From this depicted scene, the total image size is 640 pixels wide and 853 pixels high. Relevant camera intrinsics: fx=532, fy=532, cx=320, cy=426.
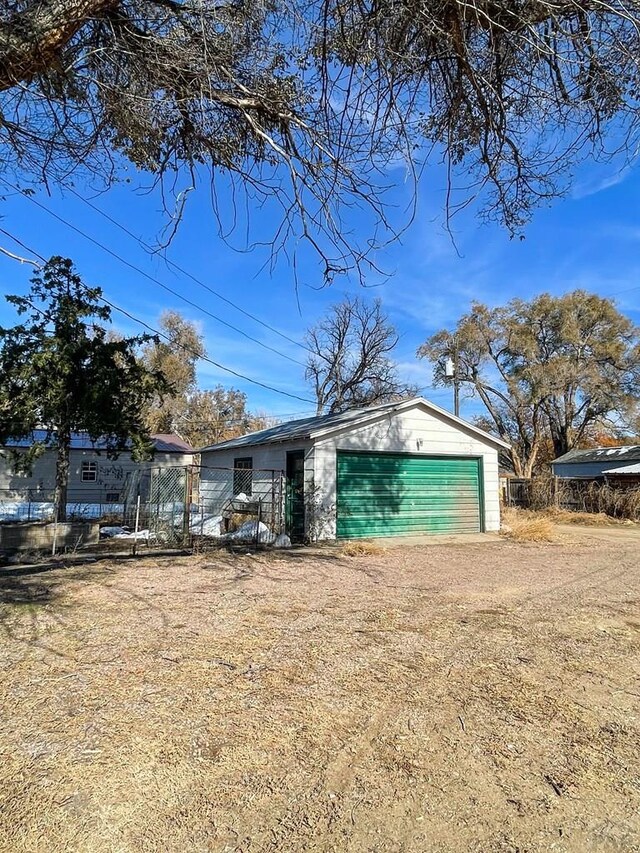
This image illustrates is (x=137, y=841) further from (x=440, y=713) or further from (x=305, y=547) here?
(x=305, y=547)

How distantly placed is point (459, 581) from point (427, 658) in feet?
12.0

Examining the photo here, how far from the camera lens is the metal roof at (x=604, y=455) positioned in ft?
91.2

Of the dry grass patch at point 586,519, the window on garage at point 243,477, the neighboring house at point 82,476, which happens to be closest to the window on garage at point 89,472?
the neighboring house at point 82,476

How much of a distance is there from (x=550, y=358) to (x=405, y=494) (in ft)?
69.3

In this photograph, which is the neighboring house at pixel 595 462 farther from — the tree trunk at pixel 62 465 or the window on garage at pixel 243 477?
the tree trunk at pixel 62 465

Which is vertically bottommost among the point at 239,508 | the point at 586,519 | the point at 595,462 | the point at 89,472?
the point at 586,519

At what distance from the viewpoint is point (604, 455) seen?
2905cm

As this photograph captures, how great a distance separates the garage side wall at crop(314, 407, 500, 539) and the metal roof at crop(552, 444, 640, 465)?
626 inches

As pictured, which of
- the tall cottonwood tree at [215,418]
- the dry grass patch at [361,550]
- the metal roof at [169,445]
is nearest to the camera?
the dry grass patch at [361,550]

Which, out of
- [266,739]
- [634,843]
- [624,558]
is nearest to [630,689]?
[634,843]

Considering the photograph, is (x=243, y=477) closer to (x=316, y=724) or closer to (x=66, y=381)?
(x=66, y=381)

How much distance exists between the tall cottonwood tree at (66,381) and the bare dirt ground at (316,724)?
5.96 metres

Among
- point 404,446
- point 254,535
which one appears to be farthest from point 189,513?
point 404,446

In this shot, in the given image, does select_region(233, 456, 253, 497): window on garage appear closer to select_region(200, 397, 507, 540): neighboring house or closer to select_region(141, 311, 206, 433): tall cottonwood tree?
select_region(200, 397, 507, 540): neighboring house
